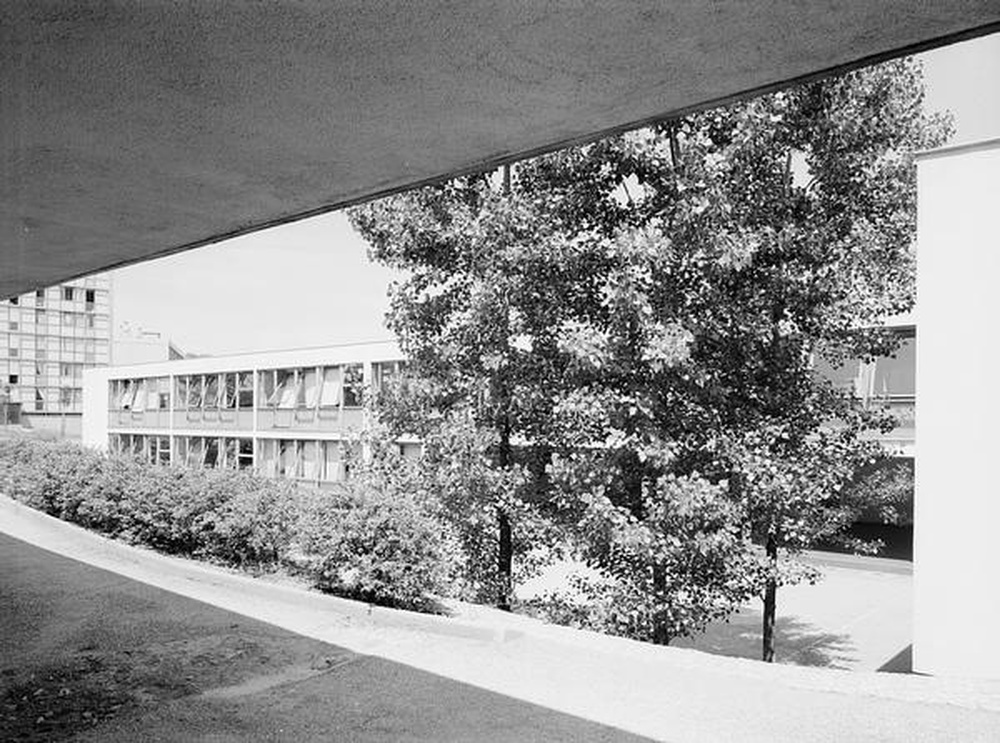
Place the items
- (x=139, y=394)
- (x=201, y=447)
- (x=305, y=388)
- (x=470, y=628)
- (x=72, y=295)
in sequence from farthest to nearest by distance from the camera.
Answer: (x=72, y=295) < (x=139, y=394) < (x=201, y=447) < (x=305, y=388) < (x=470, y=628)

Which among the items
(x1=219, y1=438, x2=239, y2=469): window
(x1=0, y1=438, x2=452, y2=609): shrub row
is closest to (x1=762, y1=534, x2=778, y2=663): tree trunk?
(x1=0, y1=438, x2=452, y2=609): shrub row

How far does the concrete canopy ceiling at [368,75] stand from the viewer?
298cm

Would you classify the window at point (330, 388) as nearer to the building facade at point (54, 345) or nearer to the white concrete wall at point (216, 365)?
the white concrete wall at point (216, 365)

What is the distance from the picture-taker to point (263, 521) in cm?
909

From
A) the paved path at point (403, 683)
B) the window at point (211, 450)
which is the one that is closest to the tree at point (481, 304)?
the paved path at point (403, 683)

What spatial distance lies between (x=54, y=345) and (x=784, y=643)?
74544mm

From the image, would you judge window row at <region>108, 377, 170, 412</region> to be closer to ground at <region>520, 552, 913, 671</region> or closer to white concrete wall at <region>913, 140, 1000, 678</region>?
ground at <region>520, 552, 913, 671</region>

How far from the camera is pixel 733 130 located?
380 inches

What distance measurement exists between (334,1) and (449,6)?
42cm

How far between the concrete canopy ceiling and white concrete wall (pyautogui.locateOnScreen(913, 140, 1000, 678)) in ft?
19.2

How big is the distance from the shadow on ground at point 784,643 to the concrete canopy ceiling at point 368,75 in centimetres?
1051

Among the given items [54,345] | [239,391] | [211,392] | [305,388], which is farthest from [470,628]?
[54,345]

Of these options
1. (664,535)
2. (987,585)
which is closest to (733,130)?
(664,535)

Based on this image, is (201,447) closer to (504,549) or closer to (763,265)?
(504,549)
